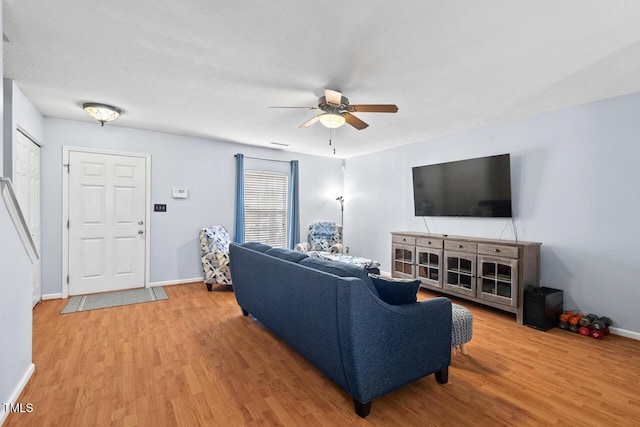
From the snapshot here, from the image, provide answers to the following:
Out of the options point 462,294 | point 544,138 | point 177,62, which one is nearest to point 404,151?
point 544,138

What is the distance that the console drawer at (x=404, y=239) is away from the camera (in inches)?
184

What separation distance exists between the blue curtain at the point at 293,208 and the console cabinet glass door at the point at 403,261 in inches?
79.5

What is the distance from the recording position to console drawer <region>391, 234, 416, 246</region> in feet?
15.3

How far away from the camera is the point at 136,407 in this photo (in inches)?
75.2

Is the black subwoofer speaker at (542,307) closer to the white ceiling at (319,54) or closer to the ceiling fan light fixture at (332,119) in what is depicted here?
the white ceiling at (319,54)

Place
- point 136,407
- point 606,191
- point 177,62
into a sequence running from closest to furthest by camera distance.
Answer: point 136,407 < point 177,62 < point 606,191

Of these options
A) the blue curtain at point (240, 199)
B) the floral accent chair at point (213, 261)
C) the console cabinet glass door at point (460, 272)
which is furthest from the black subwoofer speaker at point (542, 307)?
the blue curtain at point (240, 199)

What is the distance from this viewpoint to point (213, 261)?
15.0ft

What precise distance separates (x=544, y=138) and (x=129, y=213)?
5649 millimetres

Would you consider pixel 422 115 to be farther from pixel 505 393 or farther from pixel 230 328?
pixel 230 328

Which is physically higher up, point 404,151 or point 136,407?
point 404,151

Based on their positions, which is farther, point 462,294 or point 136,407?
point 462,294

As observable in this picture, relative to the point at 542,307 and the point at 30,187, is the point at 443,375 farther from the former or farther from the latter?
the point at 30,187

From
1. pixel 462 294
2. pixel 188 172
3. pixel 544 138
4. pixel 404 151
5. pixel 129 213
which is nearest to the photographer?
pixel 544 138
